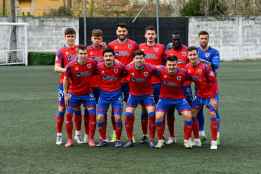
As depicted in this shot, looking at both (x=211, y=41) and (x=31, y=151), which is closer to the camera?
(x=31, y=151)

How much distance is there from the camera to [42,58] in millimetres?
33875

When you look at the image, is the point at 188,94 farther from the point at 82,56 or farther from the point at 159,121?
the point at 82,56

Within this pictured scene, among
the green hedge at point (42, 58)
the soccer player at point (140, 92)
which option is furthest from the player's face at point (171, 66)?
the green hedge at point (42, 58)

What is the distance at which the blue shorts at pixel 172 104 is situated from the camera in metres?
10.1

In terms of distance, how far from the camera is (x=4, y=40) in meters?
35.9

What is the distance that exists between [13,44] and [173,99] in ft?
84.3

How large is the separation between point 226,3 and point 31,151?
32218 millimetres

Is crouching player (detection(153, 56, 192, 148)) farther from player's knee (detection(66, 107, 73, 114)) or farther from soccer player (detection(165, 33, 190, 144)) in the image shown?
player's knee (detection(66, 107, 73, 114))

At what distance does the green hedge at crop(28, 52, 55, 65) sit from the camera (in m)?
33.7

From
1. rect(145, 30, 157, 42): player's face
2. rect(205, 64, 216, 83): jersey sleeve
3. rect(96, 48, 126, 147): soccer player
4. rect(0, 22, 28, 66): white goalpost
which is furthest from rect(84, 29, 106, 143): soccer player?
rect(0, 22, 28, 66): white goalpost

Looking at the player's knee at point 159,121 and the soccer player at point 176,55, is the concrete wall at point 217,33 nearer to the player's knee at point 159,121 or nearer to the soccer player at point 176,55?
the soccer player at point 176,55

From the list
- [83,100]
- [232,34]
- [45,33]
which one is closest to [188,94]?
[83,100]

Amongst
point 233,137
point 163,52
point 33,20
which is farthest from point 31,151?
point 33,20

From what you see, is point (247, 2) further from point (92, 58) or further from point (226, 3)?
point (92, 58)
